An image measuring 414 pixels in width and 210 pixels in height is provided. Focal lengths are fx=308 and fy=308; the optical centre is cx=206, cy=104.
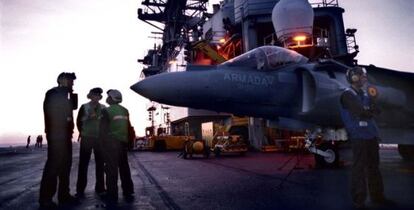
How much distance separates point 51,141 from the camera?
16.4 feet

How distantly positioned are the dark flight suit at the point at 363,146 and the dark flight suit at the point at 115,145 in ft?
12.2

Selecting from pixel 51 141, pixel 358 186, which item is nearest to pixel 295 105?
pixel 358 186

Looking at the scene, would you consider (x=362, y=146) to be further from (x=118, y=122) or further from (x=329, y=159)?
(x=329, y=159)

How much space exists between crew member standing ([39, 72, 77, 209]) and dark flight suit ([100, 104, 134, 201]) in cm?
60

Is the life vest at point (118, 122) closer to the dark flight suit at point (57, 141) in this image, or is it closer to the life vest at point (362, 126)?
the dark flight suit at point (57, 141)

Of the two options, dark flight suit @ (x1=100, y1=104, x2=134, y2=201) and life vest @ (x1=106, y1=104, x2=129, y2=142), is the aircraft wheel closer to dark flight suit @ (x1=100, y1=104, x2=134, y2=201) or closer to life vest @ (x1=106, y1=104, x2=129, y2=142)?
dark flight suit @ (x1=100, y1=104, x2=134, y2=201)

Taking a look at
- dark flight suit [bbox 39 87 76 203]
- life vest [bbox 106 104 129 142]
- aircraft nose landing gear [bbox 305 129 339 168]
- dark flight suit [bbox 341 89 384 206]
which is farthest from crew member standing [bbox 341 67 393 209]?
aircraft nose landing gear [bbox 305 129 339 168]

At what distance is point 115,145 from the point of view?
5387 mm

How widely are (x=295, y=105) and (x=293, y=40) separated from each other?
16147 mm

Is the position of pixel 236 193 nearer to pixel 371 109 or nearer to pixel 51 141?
pixel 371 109

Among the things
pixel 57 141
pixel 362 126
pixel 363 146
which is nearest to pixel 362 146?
pixel 363 146

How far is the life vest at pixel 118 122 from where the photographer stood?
17.8ft

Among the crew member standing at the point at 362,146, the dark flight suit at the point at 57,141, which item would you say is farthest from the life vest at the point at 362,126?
the dark flight suit at the point at 57,141

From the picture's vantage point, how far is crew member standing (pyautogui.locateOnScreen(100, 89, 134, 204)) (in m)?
5.25
